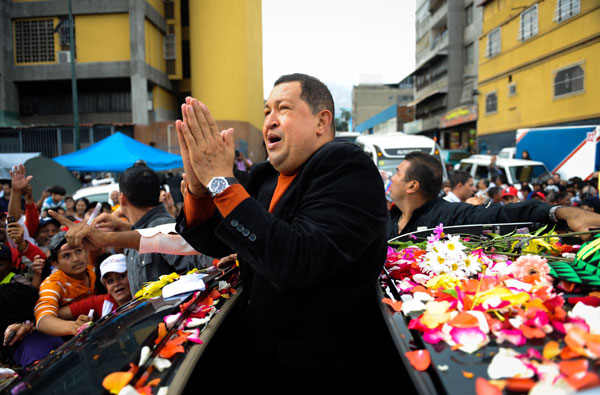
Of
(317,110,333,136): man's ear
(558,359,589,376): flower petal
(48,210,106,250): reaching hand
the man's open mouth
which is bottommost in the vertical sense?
(558,359,589,376): flower petal

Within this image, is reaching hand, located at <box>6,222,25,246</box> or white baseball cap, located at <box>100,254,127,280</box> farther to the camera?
reaching hand, located at <box>6,222,25,246</box>

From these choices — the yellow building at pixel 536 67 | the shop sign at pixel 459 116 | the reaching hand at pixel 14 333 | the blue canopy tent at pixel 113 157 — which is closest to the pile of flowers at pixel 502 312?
the reaching hand at pixel 14 333

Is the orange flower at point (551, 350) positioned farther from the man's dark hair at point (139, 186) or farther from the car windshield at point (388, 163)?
the car windshield at point (388, 163)

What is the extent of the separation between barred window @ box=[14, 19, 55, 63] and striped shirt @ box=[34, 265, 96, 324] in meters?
24.4

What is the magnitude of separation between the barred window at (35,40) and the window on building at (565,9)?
24593mm

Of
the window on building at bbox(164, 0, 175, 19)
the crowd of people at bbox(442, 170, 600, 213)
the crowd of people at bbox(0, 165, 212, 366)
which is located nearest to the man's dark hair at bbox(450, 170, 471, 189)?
the crowd of people at bbox(442, 170, 600, 213)

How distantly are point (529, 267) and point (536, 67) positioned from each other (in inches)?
863

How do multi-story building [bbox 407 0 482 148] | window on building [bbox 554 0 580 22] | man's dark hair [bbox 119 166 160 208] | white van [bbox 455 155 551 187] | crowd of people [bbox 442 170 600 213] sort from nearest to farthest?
man's dark hair [bbox 119 166 160 208], crowd of people [bbox 442 170 600 213], white van [bbox 455 155 551 187], window on building [bbox 554 0 580 22], multi-story building [bbox 407 0 482 148]

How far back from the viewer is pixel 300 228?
4.96 ft

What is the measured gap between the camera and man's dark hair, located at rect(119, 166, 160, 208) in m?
3.55

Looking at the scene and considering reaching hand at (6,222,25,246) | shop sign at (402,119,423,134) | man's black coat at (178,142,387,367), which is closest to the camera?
man's black coat at (178,142,387,367)

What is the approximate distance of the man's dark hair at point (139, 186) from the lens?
3553 mm

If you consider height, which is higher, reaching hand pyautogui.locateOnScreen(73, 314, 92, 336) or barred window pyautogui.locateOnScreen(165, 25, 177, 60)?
barred window pyautogui.locateOnScreen(165, 25, 177, 60)

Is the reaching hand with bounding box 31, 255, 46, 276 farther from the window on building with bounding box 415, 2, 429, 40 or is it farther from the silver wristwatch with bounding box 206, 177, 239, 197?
the window on building with bounding box 415, 2, 429, 40
